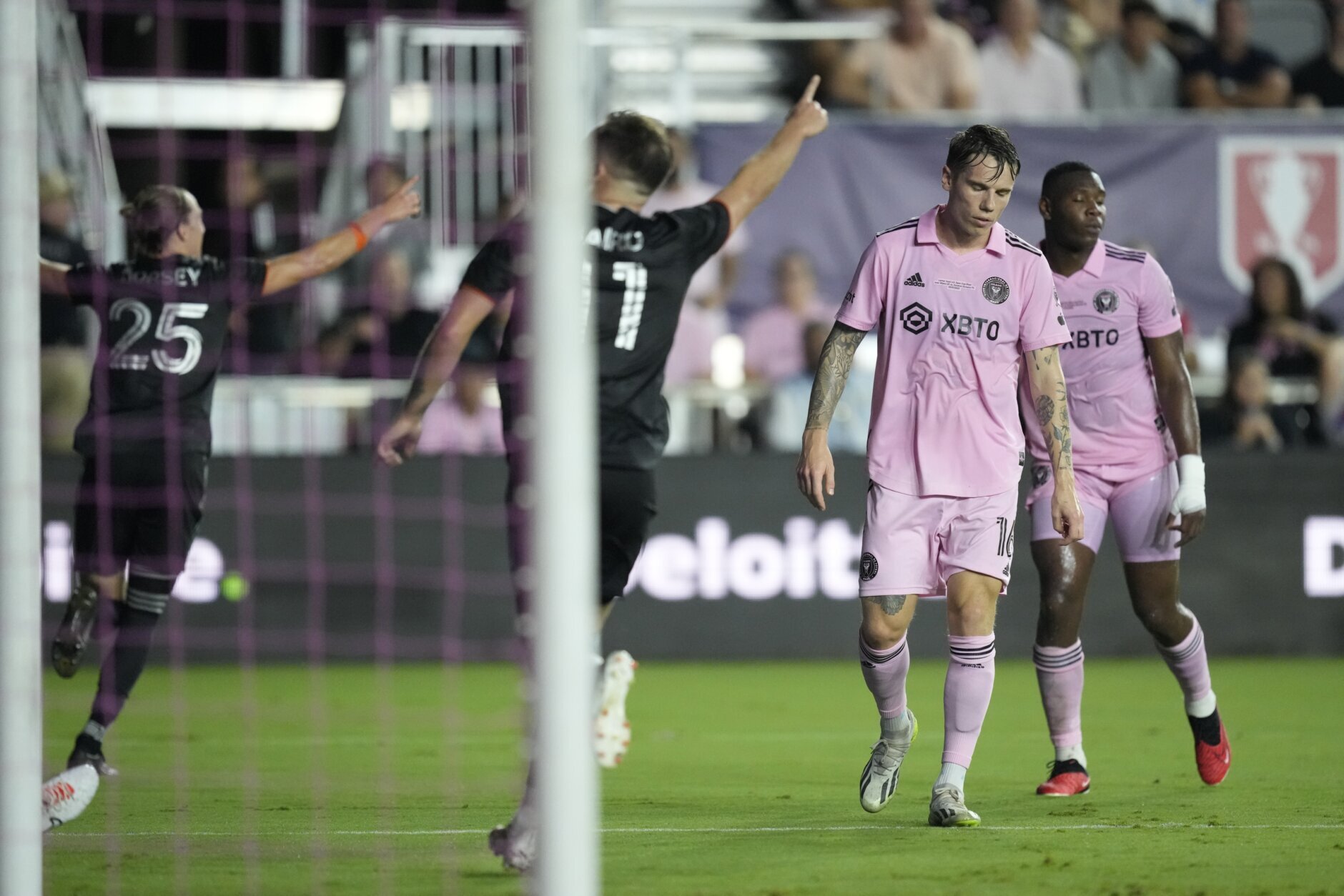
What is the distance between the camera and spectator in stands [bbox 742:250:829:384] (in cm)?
1306

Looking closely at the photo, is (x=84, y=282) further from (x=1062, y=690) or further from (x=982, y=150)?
(x=1062, y=690)

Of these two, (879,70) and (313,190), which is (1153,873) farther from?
(313,190)

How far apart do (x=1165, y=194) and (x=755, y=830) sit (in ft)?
29.5

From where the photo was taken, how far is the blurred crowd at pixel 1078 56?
576 inches

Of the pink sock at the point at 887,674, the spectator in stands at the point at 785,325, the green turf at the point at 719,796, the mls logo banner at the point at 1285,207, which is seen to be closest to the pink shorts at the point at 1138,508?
the green turf at the point at 719,796

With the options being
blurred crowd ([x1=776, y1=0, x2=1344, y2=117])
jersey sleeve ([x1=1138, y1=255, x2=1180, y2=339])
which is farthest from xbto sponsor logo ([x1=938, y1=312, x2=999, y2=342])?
blurred crowd ([x1=776, y1=0, x2=1344, y2=117])

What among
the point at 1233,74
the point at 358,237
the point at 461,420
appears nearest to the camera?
the point at 358,237

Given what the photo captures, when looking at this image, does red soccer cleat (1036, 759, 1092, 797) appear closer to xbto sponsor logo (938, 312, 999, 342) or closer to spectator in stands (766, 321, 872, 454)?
xbto sponsor logo (938, 312, 999, 342)

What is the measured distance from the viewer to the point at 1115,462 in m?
7.13

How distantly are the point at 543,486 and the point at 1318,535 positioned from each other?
9624 mm

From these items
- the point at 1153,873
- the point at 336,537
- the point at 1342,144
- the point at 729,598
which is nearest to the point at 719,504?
the point at 729,598

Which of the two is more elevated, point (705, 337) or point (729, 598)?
point (705, 337)

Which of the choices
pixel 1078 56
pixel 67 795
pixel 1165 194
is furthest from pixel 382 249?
pixel 67 795

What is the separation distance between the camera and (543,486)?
159 inches
